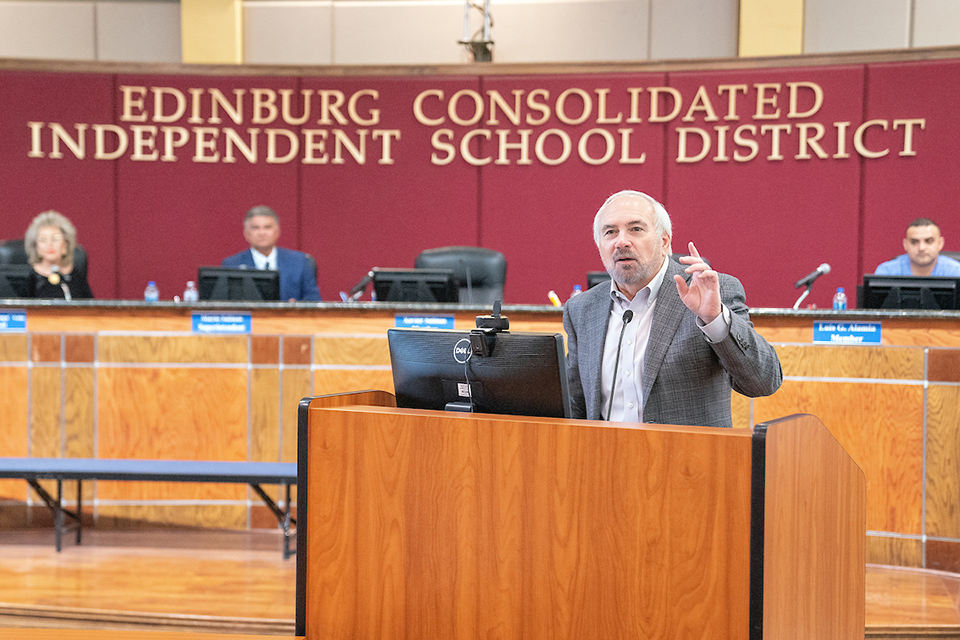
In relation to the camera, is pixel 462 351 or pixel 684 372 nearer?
pixel 462 351

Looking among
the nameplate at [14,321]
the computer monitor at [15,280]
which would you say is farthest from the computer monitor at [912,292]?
the computer monitor at [15,280]

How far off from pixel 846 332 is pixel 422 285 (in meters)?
1.82

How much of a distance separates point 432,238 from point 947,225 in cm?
352

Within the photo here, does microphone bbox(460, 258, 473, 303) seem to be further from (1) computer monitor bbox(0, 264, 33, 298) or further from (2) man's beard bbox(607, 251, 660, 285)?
(2) man's beard bbox(607, 251, 660, 285)

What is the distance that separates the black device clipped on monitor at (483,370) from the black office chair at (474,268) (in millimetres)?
3171

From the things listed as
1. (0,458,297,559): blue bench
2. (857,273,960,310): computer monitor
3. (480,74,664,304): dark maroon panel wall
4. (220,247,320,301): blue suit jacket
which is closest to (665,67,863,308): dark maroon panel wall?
(480,74,664,304): dark maroon panel wall

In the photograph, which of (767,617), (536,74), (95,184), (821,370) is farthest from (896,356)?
(95,184)

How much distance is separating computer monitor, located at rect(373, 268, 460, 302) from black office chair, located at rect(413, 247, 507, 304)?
2.51 feet

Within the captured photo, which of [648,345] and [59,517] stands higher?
[648,345]

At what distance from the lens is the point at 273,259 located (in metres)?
5.30

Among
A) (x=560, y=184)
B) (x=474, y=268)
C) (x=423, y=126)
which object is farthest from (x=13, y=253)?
(x=560, y=184)

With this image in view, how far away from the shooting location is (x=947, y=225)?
6.09m

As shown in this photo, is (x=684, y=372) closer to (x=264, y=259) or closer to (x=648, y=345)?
(x=648, y=345)

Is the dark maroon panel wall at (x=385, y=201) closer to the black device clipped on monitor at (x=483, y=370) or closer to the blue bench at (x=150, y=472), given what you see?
the blue bench at (x=150, y=472)
